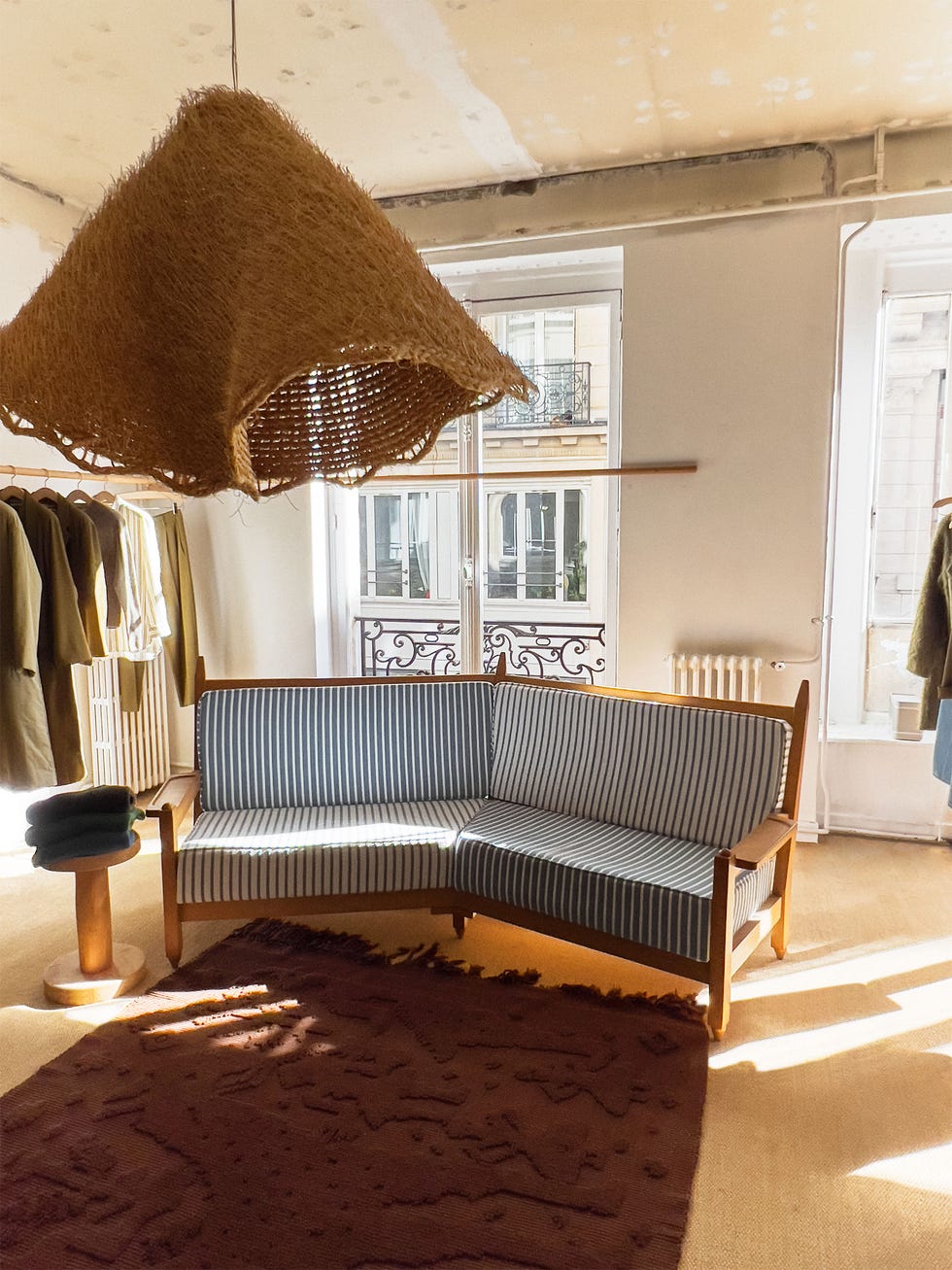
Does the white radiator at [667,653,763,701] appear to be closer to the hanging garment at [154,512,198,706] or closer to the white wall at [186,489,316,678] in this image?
the white wall at [186,489,316,678]

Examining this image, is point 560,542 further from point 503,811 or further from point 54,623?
point 54,623

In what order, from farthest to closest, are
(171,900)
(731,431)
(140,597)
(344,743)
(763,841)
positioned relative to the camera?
(731,431)
(140,597)
(344,743)
(171,900)
(763,841)

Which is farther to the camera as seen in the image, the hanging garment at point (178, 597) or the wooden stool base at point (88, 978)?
the hanging garment at point (178, 597)

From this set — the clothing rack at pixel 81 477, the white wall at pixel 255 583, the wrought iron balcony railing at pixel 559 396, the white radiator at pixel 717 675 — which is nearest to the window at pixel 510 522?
the wrought iron balcony railing at pixel 559 396

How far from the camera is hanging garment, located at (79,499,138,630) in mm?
3264

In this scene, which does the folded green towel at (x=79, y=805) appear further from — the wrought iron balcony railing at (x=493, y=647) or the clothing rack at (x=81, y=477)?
the wrought iron balcony railing at (x=493, y=647)

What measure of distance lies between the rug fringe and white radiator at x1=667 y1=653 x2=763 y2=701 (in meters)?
1.50

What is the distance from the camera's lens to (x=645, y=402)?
3.94 metres

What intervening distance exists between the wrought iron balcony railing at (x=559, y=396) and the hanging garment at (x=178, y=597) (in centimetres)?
A: 168

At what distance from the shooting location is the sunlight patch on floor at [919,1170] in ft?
6.14

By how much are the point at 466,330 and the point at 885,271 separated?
361cm

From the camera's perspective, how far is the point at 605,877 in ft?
8.33

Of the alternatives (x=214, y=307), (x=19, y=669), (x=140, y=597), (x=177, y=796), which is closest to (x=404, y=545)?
(x=140, y=597)

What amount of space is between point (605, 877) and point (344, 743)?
1.17 meters
